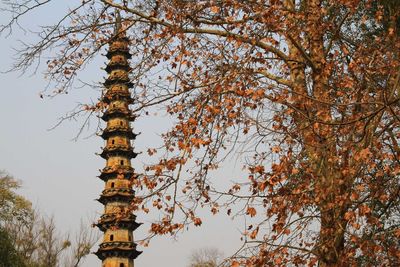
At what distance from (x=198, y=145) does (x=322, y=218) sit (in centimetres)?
193

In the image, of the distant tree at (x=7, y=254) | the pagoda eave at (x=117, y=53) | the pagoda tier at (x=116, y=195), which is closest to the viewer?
the distant tree at (x=7, y=254)

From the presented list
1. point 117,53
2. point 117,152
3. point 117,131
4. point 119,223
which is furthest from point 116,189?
point 117,53

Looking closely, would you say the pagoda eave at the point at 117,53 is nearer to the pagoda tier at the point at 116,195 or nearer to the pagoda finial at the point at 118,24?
the pagoda tier at the point at 116,195

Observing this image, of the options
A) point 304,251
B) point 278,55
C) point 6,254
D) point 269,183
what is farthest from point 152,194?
point 6,254

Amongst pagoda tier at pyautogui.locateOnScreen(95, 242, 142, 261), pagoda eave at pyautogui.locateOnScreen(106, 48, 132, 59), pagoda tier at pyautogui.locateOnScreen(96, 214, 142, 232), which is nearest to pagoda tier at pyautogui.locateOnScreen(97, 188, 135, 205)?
pagoda tier at pyautogui.locateOnScreen(96, 214, 142, 232)

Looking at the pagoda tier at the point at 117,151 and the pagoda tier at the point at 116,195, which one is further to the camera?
the pagoda tier at the point at 117,151

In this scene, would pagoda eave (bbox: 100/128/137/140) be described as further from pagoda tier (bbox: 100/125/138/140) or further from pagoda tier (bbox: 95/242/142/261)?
pagoda tier (bbox: 95/242/142/261)

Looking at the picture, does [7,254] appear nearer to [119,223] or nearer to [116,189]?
[119,223]

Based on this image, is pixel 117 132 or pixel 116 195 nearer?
pixel 116 195

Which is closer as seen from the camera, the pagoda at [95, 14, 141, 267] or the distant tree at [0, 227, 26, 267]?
the distant tree at [0, 227, 26, 267]

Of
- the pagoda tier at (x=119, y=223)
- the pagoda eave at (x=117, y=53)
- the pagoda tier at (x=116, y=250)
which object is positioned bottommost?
the pagoda tier at (x=116, y=250)

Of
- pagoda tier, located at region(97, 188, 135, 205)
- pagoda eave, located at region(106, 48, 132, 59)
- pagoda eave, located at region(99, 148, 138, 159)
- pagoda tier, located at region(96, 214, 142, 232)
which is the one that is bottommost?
pagoda tier, located at region(96, 214, 142, 232)

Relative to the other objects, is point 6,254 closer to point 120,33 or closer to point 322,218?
point 120,33

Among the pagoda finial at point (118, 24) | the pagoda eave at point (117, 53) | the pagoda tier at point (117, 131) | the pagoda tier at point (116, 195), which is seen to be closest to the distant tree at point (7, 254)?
the pagoda tier at point (116, 195)
